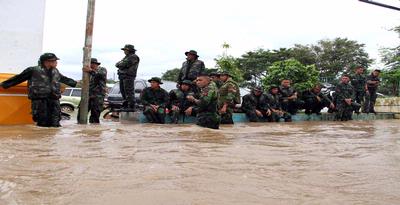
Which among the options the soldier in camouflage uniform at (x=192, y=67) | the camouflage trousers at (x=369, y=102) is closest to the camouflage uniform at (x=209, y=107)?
Answer: the soldier in camouflage uniform at (x=192, y=67)

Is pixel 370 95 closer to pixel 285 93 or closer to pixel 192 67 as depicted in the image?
pixel 285 93

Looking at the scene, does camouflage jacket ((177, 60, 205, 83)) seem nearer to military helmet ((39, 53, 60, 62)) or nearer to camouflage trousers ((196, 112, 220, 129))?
camouflage trousers ((196, 112, 220, 129))

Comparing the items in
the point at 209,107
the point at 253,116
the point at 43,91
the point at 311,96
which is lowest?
the point at 253,116

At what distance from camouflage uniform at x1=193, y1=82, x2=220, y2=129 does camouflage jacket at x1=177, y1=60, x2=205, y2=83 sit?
1.56 m

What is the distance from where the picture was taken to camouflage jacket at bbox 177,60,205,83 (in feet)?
34.8

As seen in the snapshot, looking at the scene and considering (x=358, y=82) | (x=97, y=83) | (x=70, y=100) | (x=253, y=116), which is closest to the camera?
(x=97, y=83)

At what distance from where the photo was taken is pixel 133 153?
17.3ft

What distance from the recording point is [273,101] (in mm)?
12586

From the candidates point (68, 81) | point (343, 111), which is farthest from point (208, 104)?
point (343, 111)

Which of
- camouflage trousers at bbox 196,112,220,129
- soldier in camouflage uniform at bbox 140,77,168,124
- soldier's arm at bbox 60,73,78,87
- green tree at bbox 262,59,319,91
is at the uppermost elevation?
green tree at bbox 262,59,319,91

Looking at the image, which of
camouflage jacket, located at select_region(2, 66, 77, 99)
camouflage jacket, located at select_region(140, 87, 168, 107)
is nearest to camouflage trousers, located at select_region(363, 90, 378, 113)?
camouflage jacket, located at select_region(140, 87, 168, 107)

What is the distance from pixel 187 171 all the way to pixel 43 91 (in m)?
4.62

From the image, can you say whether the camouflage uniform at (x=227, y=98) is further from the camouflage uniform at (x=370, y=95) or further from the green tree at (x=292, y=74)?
the green tree at (x=292, y=74)

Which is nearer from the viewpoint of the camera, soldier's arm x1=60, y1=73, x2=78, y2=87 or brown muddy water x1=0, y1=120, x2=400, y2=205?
brown muddy water x1=0, y1=120, x2=400, y2=205
